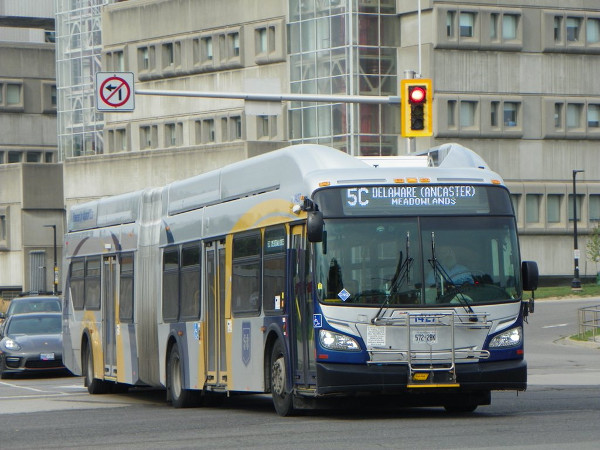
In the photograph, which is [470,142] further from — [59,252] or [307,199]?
[307,199]

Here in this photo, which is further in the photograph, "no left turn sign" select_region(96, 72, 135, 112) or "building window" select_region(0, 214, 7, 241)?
"building window" select_region(0, 214, 7, 241)

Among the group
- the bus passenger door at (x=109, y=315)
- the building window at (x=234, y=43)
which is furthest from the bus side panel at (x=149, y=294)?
the building window at (x=234, y=43)

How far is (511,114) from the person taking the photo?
77375 millimetres

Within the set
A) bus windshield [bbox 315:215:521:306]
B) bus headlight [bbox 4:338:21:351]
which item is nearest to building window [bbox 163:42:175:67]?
bus headlight [bbox 4:338:21:351]

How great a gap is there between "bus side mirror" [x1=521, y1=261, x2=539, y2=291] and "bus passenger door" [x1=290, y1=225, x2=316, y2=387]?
2384 mm

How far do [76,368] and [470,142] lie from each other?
172 ft

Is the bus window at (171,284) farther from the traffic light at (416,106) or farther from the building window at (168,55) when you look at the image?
the building window at (168,55)

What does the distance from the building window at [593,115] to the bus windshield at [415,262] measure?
6472 centimetres

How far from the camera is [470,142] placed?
252 ft

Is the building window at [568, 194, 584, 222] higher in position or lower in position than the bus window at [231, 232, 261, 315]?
lower

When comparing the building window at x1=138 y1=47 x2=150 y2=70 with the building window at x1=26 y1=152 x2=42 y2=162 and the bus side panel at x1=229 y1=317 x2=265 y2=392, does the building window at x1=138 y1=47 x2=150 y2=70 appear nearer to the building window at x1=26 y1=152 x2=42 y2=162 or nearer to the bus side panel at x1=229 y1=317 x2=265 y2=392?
the building window at x1=26 y1=152 x2=42 y2=162

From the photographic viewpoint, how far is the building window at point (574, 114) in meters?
78.8

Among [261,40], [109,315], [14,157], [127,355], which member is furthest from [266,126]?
[127,355]

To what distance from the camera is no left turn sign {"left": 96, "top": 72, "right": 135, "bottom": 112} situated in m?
27.7
